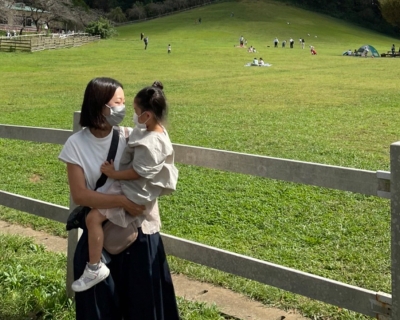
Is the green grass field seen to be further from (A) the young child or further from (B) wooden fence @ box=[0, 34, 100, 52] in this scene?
(B) wooden fence @ box=[0, 34, 100, 52]

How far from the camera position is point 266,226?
6.96 meters

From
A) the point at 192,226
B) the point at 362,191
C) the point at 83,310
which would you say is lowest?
the point at 192,226

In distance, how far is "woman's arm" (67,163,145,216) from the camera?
331cm

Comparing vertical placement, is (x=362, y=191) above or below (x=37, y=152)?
above

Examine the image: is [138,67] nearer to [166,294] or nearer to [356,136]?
[356,136]

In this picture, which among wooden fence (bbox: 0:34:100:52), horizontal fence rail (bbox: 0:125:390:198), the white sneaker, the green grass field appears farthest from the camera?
wooden fence (bbox: 0:34:100:52)

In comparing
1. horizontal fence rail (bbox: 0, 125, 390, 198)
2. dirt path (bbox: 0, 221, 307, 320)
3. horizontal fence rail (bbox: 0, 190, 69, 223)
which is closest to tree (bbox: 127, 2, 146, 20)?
horizontal fence rail (bbox: 0, 190, 69, 223)

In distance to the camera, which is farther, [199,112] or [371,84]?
[371,84]

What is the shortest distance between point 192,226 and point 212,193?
1.43 metres

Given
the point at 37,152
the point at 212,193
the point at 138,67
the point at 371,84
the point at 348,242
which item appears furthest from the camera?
the point at 138,67

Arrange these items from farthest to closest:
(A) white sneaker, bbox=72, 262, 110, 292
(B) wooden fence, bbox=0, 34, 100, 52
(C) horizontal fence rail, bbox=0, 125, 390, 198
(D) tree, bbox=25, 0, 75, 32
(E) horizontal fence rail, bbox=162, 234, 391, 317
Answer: (D) tree, bbox=25, 0, 75, 32 < (B) wooden fence, bbox=0, 34, 100, 52 < (A) white sneaker, bbox=72, 262, 110, 292 < (E) horizontal fence rail, bbox=162, 234, 391, 317 < (C) horizontal fence rail, bbox=0, 125, 390, 198

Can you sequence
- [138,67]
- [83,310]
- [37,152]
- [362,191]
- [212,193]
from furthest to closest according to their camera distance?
[138,67]
[37,152]
[212,193]
[83,310]
[362,191]

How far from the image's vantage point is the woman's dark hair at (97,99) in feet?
11.1

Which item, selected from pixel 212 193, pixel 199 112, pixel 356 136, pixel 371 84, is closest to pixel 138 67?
pixel 371 84
